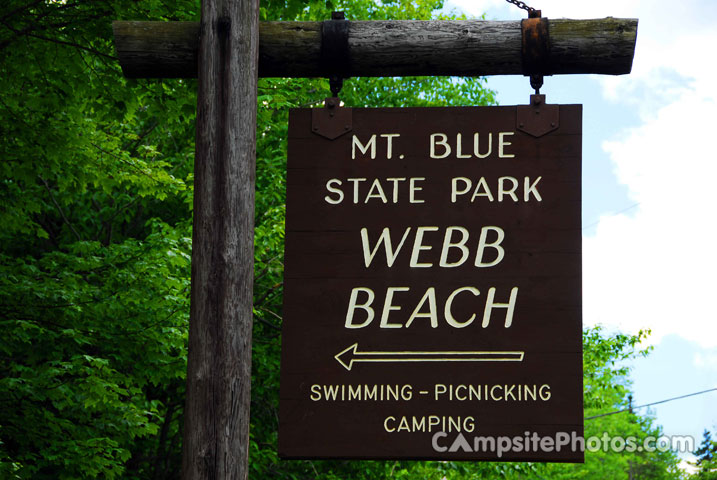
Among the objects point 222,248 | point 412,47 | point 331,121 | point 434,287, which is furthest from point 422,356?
point 412,47

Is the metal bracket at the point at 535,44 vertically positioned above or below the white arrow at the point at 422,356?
above

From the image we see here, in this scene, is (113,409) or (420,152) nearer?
(420,152)

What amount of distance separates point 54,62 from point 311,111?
228 inches

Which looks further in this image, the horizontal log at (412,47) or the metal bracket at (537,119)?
the horizontal log at (412,47)

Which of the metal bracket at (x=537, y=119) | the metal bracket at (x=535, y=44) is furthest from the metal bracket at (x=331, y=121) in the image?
the metal bracket at (x=535, y=44)

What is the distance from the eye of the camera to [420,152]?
4.35 metres

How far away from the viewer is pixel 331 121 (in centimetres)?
440

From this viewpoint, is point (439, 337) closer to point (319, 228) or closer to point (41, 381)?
point (319, 228)

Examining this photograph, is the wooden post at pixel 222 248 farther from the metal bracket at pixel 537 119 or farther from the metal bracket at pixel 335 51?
the metal bracket at pixel 537 119

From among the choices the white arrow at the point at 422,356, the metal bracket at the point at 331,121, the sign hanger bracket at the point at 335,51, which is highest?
the sign hanger bracket at the point at 335,51

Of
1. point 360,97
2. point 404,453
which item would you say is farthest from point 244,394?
point 360,97

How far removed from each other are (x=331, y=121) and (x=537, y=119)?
982 millimetres

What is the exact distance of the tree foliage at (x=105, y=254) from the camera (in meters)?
9.41

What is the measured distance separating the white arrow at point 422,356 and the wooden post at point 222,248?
45 centimetres
